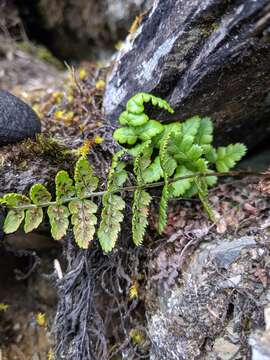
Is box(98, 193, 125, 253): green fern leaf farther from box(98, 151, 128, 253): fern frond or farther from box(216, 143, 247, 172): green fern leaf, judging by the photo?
box(216, 143, 247, 172): green fern leaf

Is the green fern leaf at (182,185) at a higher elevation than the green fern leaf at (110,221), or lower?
higher

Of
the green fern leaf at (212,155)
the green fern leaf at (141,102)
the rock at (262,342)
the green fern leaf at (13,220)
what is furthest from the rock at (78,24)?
the rock at (262,342)

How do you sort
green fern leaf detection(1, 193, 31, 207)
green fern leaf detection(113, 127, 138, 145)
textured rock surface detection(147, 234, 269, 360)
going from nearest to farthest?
textured rock surface detection(147, 234, 269, 360)
green fern leaf detection(1, 193, 31, 207)
green fern leaf detection(113, 127, 138, 145)

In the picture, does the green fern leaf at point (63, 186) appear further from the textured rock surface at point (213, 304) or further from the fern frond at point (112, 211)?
the textured rock surface at point (213, 304)

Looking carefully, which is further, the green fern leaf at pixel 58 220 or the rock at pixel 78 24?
the rock at pixel 78 24

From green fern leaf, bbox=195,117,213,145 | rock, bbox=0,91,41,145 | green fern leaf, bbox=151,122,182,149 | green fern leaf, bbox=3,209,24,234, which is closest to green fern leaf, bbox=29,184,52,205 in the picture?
green fern leaf, bbox=3,209,24,234

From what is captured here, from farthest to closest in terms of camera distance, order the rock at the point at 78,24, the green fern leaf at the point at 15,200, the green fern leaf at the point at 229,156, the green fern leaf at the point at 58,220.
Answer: the rock at the point at 78,24 < the green fern leaf at the point at 229,156 < the green fern leaf at the point at 58,220 < the green fern leaf at the point at 15,200

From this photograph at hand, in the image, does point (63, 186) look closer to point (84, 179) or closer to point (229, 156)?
point (84, 179)

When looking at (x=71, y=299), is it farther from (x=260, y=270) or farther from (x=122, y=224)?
(x=260, y=270)
